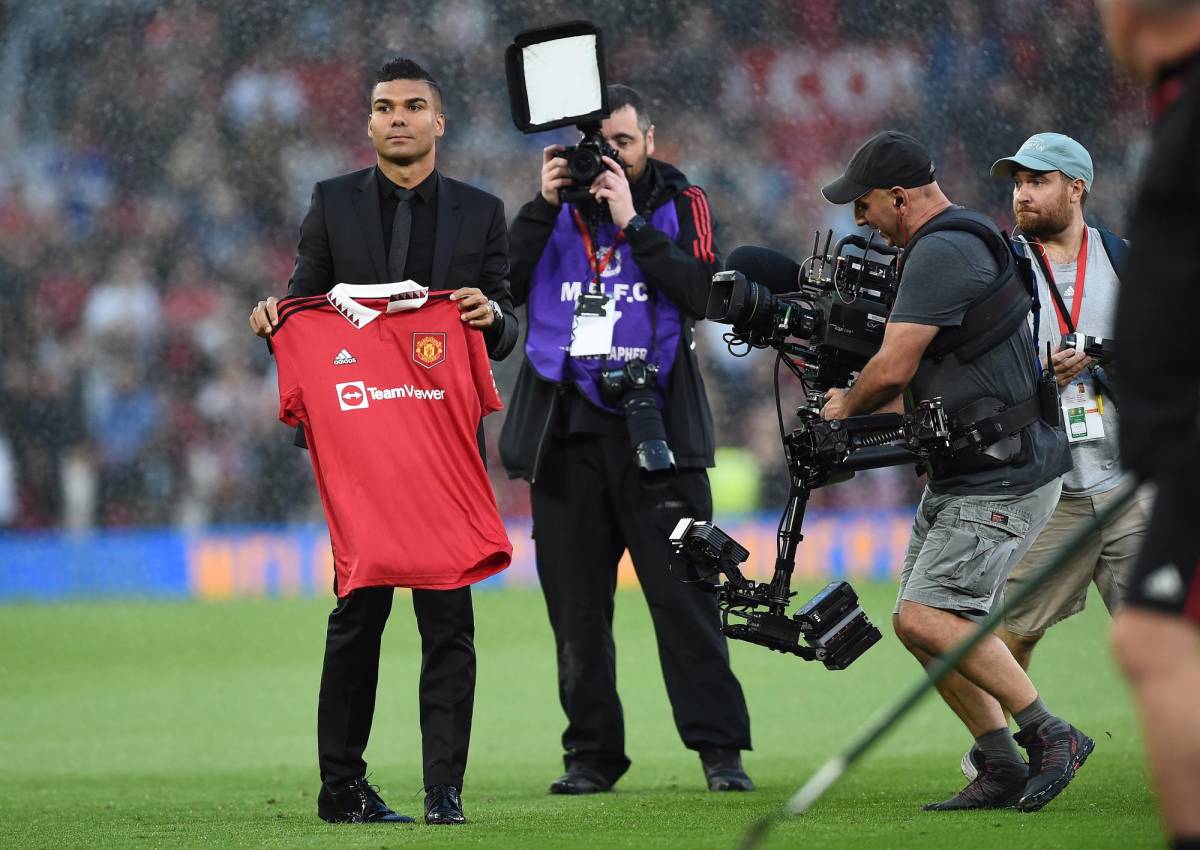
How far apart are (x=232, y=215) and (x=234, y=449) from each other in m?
1.95

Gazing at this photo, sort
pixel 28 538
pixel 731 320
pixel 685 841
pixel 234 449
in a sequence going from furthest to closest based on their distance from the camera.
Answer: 1. pixel 234 449
2. pixel 28 538
3. pixel 731 320
4. pixel 685 841

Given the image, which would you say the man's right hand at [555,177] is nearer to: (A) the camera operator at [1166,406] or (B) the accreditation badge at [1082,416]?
(B) the accreditation badge at [1082,416]

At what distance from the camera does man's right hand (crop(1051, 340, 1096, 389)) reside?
5090 millimetres

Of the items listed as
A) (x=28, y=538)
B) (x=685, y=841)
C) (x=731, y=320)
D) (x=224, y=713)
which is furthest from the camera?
(x=28, y=538)

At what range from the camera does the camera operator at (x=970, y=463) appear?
4.58 metres

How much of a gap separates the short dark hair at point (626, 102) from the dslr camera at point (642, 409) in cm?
85

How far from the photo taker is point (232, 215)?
14.7 m

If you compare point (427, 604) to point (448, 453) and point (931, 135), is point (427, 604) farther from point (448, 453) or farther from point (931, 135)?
point (931, 135)

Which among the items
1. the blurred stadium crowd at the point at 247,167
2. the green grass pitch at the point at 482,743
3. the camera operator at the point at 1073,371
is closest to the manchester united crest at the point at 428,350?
the green grass pitch at the point at 482,743

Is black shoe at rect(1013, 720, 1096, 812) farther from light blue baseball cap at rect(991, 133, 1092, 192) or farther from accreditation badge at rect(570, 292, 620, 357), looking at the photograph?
accreditation badge at rect(570, 292, 620, 357)

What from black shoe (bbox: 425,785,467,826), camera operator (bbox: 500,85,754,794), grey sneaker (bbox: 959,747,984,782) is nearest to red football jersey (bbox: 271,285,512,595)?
black shoe (bbox: 425,785,467,826)

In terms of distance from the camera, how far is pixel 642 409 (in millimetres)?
5469

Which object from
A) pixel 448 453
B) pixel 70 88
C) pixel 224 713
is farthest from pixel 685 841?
pixel 70 88

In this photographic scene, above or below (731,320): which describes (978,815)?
below
